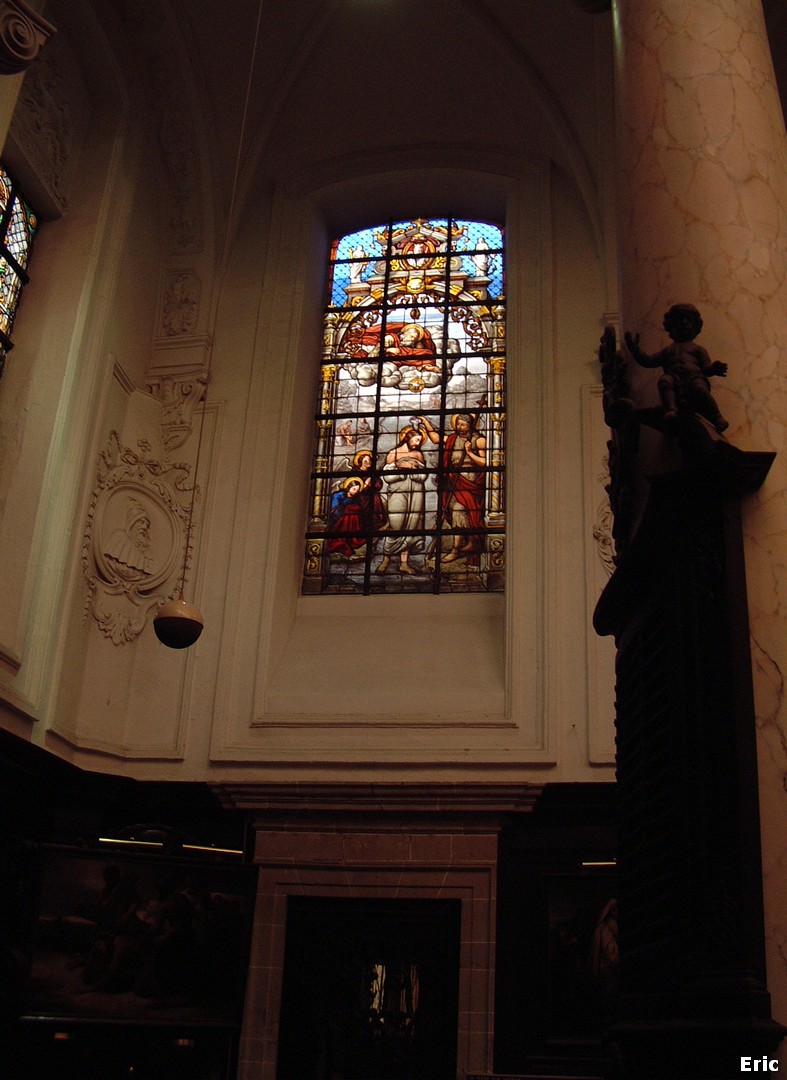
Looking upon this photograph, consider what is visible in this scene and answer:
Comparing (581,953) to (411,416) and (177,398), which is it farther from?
(177,398)

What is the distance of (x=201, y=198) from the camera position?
12031 millimetres

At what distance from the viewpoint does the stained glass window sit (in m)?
9.91

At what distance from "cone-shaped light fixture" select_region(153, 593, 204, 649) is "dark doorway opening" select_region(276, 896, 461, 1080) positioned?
2797mm

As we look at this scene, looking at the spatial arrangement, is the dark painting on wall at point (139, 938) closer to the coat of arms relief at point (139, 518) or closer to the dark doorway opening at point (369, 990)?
the dark doorway opening at point (369, 990)

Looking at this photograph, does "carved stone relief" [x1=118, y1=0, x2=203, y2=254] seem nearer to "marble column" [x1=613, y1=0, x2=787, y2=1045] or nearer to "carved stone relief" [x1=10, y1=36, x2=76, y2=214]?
"carved stone relief" [x1=10, y1=36, x2=76, y2=214]

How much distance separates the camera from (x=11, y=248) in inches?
397

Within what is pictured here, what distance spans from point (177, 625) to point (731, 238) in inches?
185

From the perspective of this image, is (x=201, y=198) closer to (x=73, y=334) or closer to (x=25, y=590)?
(x=73, y=334)

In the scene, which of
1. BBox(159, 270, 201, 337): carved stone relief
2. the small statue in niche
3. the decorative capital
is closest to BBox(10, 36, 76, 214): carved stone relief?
A: BBox(159, 270, 201, 337): carved stone relief

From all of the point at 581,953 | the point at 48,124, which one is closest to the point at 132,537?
the point at 48,124

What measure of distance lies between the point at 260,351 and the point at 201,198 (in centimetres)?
181

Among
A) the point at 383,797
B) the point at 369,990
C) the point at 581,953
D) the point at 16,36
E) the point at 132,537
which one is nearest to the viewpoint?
the point at 16,36

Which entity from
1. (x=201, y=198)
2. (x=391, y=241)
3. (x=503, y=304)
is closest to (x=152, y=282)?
(x=201, y=198)

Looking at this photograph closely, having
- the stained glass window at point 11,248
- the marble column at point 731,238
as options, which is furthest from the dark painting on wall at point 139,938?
the marble column at point 731,238
